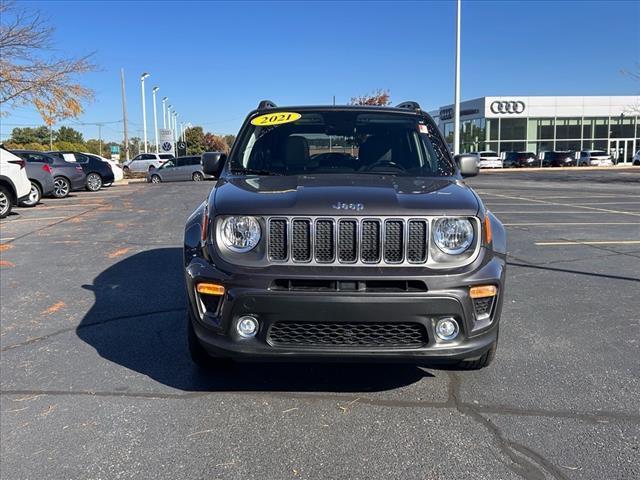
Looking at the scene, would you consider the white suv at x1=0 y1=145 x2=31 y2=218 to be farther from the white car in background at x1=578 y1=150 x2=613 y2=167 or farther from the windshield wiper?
the white car in background at x1=578 y1=150 x2=613 y2=167

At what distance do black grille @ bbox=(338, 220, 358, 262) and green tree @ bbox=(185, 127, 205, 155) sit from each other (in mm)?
93488

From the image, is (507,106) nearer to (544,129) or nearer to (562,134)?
(544,129)

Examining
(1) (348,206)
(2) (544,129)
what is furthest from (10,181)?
(2) (544,129)

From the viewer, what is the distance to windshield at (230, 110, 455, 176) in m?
4.47

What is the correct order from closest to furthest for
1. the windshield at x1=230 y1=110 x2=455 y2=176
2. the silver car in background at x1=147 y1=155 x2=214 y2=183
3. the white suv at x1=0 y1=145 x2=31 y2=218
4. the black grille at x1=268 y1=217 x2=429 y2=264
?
the black grille at x1=268 y1=217 x2=429 y2=264
the windshield at x1=230 y1=110 x2=455 y2=176
the white suv at x1=0 y1=145 x2=31 y2=218
the silver car in background at x1=147 y1=155 x2=214 y2=183

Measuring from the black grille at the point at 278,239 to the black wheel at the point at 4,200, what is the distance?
40.8 ft

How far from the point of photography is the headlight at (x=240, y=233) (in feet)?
10.7

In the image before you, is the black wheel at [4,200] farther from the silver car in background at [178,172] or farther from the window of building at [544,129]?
the window of building at [544,129]

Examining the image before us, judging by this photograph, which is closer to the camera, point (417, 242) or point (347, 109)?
point (417, 242)

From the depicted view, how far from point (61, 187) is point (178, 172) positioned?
45.7 ft

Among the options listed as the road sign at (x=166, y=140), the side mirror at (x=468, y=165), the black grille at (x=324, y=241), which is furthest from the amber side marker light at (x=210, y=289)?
the road sign at (x=166, y=140)

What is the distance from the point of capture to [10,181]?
13.2 metres

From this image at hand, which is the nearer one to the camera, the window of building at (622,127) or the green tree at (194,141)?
the window of building at (622,127)

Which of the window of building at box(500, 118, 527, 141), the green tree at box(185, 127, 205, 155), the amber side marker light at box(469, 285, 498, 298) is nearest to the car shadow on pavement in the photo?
the amber side marker light at box(469, 285, 498, 298)
